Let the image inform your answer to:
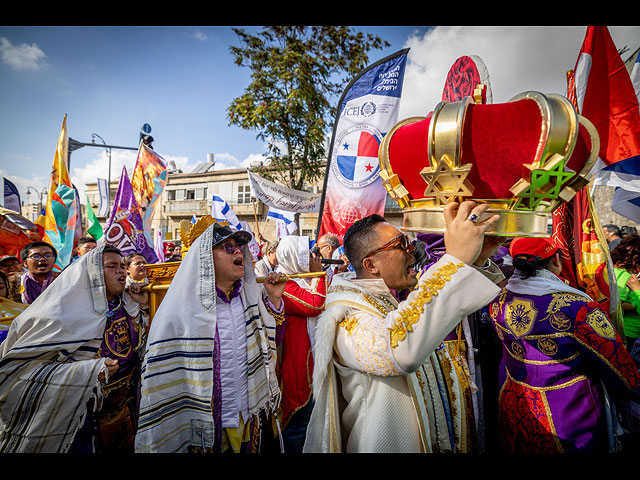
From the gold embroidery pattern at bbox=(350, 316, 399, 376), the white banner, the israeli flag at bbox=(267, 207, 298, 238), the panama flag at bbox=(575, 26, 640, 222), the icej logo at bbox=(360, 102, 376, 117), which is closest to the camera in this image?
the gold embroidery pattern at bbox=(350, 316, 399, 376)

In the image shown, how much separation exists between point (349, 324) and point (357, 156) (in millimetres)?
4807

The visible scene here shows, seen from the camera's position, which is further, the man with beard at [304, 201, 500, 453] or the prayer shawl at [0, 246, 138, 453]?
the prayer shawl at [0, 246, 138, 453]

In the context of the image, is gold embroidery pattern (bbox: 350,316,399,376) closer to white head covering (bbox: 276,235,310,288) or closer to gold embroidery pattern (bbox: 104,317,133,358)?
gold embroidery pattern (bbox: 104,317,133,358)

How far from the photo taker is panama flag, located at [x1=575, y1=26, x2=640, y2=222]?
118 inches

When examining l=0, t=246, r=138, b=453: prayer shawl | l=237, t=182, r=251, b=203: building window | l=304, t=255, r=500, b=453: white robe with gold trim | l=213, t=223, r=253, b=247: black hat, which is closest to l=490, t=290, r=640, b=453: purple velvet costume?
l=304, t=255, r=500, b=453: white robe with gold trim

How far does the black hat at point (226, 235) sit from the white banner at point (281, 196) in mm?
4549

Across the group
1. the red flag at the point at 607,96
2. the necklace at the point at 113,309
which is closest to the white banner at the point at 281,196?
the necklace at the point at 113,309

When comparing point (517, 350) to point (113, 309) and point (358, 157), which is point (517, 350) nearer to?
point (113, 309)

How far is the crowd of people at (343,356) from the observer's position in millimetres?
1434

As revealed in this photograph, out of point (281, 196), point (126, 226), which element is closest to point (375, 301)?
point (126, 226)

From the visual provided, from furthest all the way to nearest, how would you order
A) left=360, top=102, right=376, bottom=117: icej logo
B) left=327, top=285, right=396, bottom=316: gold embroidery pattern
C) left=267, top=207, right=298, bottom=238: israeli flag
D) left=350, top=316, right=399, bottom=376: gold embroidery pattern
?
left=267, top=207, right=298, bottom=238: israeli flag → left=360, top=102, right=376, bottom=117: icej logo → left=327, top=285, right=396, bottom=316: gold embroidery pattern → left=350, top=316, right=399, bottom=376: gold embroidery pattern

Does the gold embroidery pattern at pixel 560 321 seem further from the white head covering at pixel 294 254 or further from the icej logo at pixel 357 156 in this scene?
the icej logo at pixel 357 156

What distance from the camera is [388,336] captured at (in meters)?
1.30

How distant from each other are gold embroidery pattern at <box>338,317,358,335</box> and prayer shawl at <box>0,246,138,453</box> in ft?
6.31
